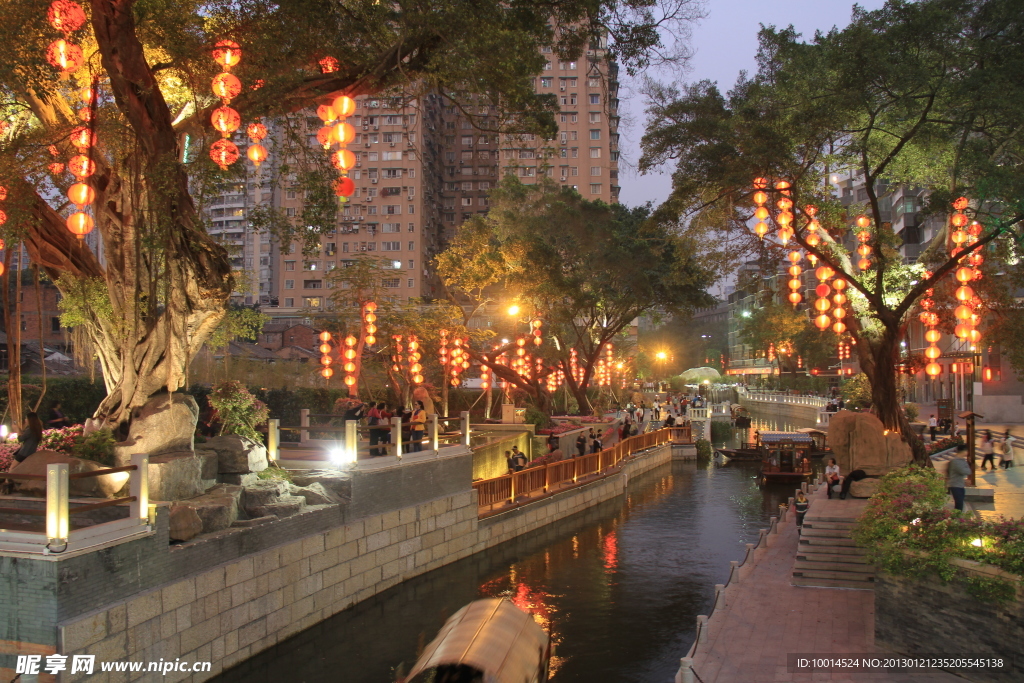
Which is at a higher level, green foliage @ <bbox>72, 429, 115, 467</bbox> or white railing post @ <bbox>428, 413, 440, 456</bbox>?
green foliage @ <bbox>72, 429, 115, 467</bbox>

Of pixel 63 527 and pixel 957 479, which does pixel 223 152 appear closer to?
pixel 63 527

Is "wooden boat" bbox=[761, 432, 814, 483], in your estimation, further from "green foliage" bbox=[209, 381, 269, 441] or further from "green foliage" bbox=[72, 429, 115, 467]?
"green foliage" bbox=[72, 429, 115, 467]

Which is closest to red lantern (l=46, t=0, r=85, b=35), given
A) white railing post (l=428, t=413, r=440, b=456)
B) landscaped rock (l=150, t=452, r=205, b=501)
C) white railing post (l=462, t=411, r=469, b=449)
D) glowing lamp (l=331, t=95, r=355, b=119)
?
glowing lamp (l=331, t=95, r=355, b=119)

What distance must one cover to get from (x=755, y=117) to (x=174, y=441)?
1472 centimetres

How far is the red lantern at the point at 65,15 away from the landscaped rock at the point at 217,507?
745 cm

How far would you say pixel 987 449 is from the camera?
2236 centimetres

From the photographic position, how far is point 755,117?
17.8m

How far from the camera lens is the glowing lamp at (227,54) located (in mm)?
11375

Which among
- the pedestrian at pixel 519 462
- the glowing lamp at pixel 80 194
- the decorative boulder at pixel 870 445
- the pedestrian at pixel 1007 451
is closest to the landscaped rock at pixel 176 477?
the glowing lamp at pixel 80 194

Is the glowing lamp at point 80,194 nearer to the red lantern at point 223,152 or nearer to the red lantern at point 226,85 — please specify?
Answer: the red lantern at point 223,152

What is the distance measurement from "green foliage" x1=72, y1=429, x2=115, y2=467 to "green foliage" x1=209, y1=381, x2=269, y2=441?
2.11 m

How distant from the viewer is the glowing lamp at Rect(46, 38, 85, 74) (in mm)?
A: 10812

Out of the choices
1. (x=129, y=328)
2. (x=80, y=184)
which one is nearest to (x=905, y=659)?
(x=129, y=328)

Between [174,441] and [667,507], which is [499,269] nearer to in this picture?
[667,507]
